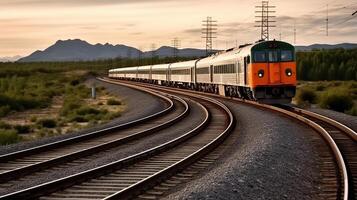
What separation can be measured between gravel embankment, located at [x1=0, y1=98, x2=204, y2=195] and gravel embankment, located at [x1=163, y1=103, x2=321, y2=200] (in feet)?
7.11

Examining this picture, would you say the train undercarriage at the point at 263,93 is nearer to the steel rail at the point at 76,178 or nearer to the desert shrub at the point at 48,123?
the desert shrub at the point at 48,123

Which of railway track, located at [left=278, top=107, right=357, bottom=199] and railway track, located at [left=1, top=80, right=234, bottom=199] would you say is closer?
railway track, located at [left=1, top=80, right=234, bottom=199]

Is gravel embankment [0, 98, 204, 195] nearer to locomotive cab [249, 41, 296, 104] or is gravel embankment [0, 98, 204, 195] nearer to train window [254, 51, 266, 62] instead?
locomotive cab [249, 41, 296, 104]

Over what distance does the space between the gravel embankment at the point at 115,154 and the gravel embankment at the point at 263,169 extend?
217cm

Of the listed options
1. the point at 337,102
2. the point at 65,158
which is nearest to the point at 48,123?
the point at 337,102

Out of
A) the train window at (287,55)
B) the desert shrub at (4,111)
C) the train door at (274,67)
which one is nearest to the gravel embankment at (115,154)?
the train door at (274,67)

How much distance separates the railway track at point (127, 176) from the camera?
30.7ft

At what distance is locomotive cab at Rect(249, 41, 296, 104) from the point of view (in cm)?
2752

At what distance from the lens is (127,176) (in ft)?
37.1

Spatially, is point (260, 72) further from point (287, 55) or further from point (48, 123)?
point (48, 123)

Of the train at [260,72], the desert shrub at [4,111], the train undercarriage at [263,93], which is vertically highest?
the train at [260,72]

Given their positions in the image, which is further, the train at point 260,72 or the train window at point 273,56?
the train window at point 273,56

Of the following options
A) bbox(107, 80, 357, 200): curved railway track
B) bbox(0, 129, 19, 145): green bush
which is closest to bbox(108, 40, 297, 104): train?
bbox(107, 80, 357, 200): curved railway track

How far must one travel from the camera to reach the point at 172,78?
Result: 62.8 metres
